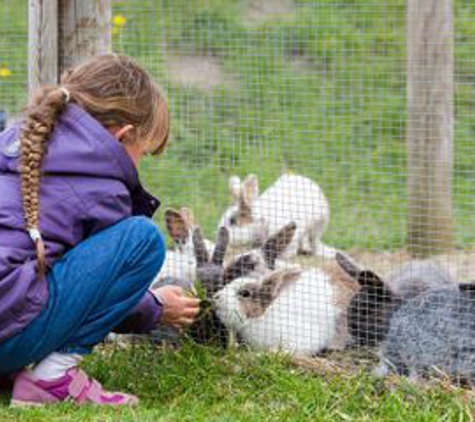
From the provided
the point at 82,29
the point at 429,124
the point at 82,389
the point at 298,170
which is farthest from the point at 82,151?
the point at 298,170

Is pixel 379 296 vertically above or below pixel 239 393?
above

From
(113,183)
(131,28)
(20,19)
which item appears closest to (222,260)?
(113,183)

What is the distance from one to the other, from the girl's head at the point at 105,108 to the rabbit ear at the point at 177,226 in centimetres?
111

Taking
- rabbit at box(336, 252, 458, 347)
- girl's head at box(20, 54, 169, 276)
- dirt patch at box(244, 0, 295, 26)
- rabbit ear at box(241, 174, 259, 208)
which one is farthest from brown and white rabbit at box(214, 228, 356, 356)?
dirt patch at box(244, 0, 295, 26)

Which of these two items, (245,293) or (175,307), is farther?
(245,293)

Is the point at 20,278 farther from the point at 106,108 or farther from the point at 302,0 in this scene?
the point at 302,0

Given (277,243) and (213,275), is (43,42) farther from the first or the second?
(277,243)

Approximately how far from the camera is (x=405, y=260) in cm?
448

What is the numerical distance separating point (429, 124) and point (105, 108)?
6.82 ft

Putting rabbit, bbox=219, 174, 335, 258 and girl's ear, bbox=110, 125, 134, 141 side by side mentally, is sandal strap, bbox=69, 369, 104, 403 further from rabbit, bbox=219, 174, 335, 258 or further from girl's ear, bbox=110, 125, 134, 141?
rabbit, bbox=219, 174, 335, 258

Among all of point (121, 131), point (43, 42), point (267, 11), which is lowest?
point (121, 131)

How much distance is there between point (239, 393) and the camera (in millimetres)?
3121

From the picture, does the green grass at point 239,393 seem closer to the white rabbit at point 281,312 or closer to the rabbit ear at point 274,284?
the white rabbit at point 281,312

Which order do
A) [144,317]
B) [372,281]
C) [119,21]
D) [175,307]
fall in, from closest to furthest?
[144,317], [175,307], [372,281], [119,21]
